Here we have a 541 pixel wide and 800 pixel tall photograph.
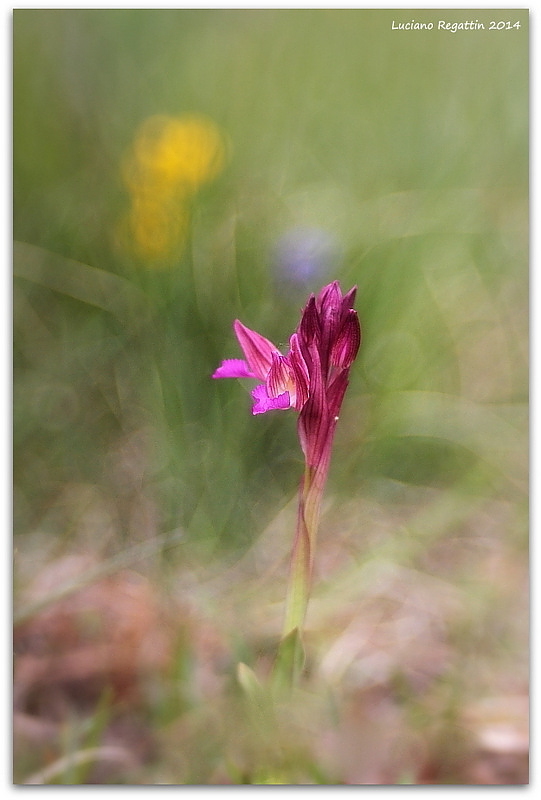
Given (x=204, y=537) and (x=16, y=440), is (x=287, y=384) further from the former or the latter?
(x=16, y=440)

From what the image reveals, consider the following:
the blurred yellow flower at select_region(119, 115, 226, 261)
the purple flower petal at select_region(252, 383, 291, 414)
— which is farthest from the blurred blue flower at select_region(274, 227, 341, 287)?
the purple flower petal at select_region(252, 383, 291, 414)

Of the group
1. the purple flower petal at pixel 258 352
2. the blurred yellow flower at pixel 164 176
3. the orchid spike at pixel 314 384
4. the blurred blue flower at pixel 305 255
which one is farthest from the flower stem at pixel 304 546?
the blurred yellow flower at pixel 164 176

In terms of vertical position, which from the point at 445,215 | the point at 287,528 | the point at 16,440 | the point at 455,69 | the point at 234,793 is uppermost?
the point at 455,69

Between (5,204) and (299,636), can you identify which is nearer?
(299,636)

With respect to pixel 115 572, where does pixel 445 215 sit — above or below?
above

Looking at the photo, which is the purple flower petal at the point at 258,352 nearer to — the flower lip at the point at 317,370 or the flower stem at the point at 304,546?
the flower lip at the point at 317,370

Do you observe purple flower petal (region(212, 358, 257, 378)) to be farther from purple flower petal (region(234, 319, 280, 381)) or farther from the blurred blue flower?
the blurred blue flower

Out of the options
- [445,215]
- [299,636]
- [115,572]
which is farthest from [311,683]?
[445,215]
